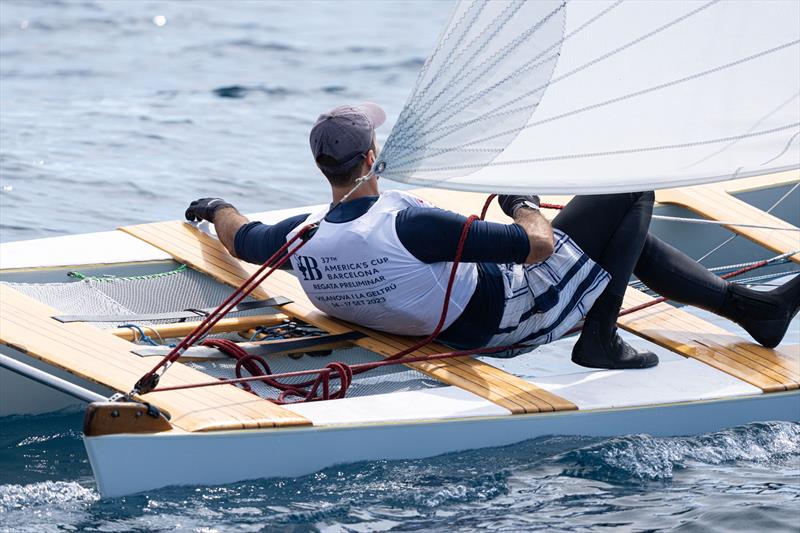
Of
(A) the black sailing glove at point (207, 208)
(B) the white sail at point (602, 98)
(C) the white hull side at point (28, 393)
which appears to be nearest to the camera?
(B) the white sail at point (602, 98)

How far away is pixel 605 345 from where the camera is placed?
3934mm

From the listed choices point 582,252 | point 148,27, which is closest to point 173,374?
point 582,252

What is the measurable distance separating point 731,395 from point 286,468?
4.16 ft

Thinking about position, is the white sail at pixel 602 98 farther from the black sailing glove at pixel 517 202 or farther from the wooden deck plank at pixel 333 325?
the wooden deck plank at pixel 333 325

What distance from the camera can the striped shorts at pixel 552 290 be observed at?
3805 mm

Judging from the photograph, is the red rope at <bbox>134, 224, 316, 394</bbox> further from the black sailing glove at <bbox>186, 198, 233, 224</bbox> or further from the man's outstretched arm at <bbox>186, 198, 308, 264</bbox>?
the black sailing glove at <bbox>186, 198, 233, 224</bbox>

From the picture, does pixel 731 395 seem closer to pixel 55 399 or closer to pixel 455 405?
pixel 455 405

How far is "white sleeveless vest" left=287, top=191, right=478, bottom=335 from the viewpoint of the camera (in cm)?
360

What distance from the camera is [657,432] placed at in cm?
373

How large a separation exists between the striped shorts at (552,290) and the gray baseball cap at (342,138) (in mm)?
553

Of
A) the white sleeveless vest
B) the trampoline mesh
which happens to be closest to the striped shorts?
the white sleeveless vest

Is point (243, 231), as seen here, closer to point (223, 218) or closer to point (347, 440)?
point (223, 218)

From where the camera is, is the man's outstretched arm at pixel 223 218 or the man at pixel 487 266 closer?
the man at pixel 487 266

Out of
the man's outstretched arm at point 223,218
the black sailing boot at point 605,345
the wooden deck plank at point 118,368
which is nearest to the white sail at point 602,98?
the black sailing boot at point 605,345
